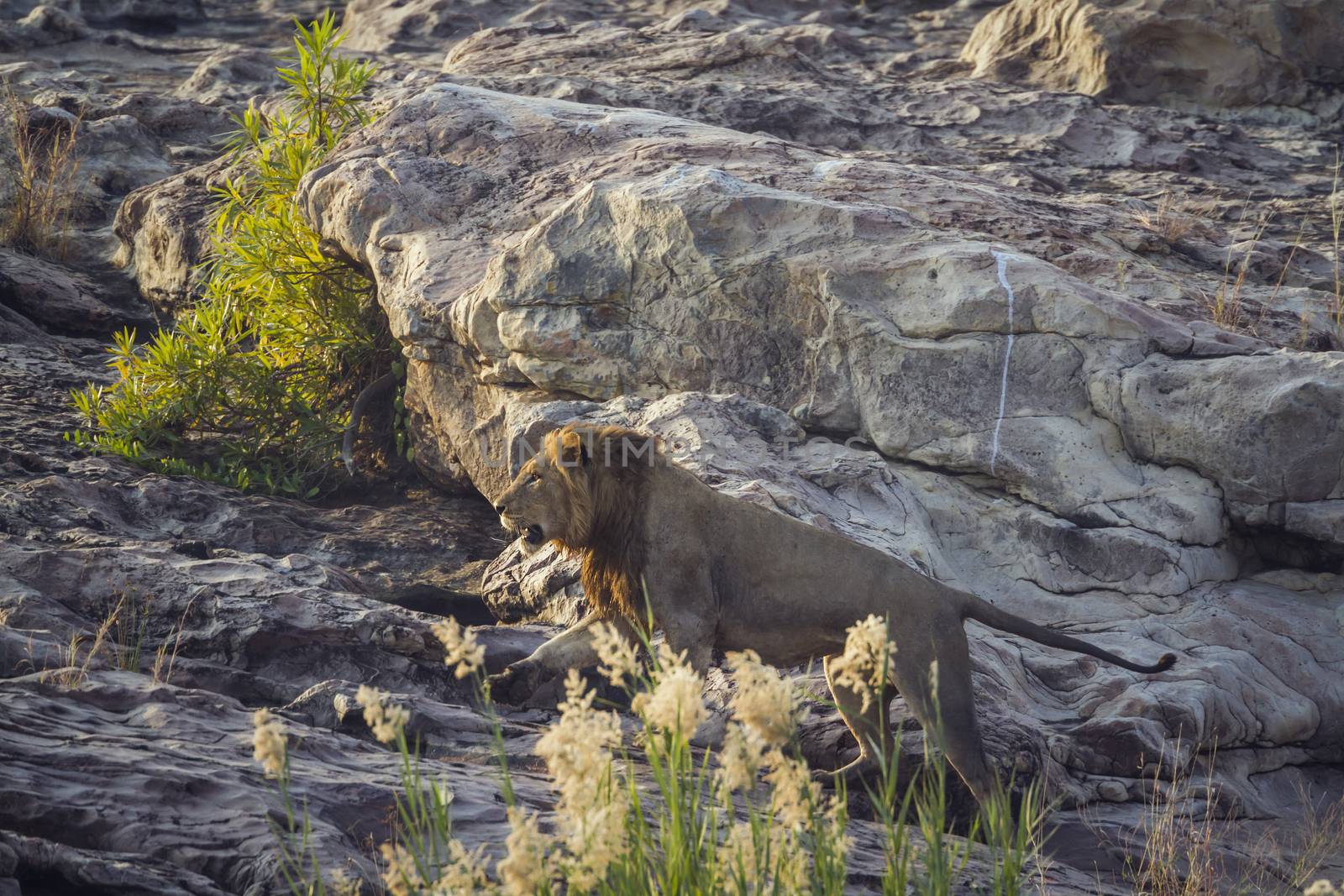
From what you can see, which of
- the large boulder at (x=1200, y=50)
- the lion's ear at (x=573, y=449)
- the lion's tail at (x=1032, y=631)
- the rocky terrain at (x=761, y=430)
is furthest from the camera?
the large boulder at (x=1200, y=50)

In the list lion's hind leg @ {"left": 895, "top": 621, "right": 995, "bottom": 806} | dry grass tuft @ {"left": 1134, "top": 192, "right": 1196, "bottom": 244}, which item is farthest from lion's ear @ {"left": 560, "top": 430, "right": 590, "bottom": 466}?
dry grass tuft @ {"left": 1134, "top": 192, "right": 1196, "bottom": 244}

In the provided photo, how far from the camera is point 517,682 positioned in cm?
518

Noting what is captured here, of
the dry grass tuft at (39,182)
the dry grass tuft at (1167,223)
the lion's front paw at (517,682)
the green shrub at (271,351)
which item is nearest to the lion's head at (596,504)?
the lion's front paw at (517,682)

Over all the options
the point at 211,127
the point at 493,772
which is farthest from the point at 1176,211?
the point at 211,127

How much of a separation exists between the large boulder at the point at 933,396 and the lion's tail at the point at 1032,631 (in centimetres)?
40

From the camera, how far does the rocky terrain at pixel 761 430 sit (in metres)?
4.66

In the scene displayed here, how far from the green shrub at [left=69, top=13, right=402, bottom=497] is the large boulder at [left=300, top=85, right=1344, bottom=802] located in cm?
75

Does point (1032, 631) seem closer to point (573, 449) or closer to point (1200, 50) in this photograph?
point (573, 449)

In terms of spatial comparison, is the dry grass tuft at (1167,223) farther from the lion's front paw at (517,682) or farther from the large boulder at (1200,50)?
the lion's front paw at (517,682)

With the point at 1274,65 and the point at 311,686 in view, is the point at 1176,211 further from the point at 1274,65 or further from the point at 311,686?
the point at 311,686

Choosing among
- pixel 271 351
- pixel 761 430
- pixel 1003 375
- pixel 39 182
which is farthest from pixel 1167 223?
pixel 39 182

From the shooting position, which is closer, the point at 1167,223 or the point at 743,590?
the point at 743,590

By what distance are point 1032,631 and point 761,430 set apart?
7.06ft

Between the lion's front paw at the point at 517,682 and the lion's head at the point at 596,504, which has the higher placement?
the lion's head at the point at 596,504
